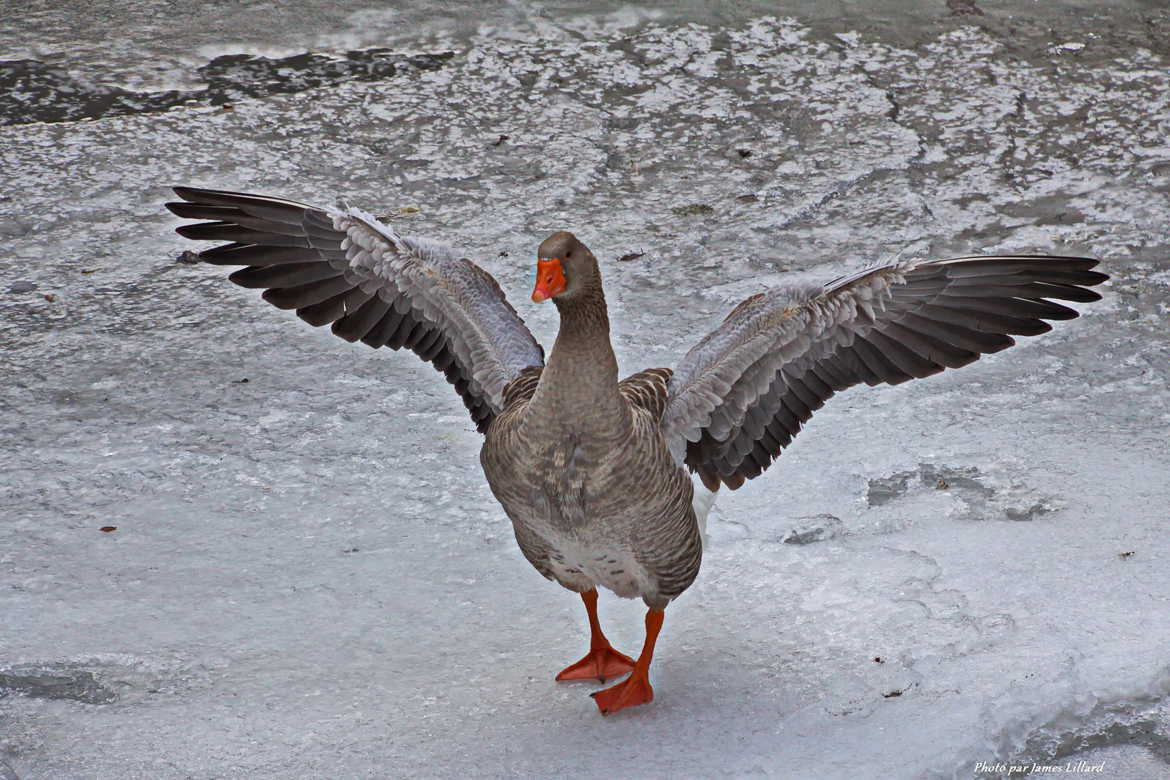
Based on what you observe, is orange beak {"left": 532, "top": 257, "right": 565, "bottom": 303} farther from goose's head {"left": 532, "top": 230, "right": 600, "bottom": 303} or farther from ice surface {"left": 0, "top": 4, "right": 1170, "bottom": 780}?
ice surface {"left": 0, "top": 4, "right": 1170, "bottom": 780}

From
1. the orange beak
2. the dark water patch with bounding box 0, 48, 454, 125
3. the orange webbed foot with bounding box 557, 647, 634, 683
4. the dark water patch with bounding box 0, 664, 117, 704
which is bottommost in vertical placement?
the dark water patch with bounding box 0, 664, 117, 704

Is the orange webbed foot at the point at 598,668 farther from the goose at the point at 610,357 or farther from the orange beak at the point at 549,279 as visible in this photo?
the orange beak at the point at 549,279

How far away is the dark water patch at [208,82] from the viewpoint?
21.6 ft

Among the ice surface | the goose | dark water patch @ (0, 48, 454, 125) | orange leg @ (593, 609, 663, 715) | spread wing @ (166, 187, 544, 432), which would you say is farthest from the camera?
dark water patch @ (0, 48, 454, 125)

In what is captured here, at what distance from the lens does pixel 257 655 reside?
3.35 meters

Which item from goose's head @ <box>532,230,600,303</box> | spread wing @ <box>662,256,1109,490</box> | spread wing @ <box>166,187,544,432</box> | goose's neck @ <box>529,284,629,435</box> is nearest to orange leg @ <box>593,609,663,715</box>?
spread wing @ <box>662,256,1109,490</box>

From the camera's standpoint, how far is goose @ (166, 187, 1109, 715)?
2990mm

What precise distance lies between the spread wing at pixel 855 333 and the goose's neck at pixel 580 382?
0.40 m

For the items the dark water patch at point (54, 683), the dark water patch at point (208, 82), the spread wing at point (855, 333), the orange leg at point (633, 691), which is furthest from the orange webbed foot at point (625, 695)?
the dark water patch at point (208, 82)

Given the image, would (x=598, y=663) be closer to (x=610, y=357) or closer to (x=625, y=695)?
(x=625, y=695)

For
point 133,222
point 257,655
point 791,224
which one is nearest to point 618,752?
point 257,655

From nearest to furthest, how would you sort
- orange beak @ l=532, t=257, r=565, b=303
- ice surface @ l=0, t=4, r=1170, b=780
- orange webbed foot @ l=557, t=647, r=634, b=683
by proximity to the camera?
1. orange beak @ l=532, t=257, r=565, b=303
2. ice surface @ l=0, t=4, r=1170, b=780
3. orange webbed foot @ l=557, t=647, r=634, b=683

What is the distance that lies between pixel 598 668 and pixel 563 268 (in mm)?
1073

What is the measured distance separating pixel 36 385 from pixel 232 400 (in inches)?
27.4
